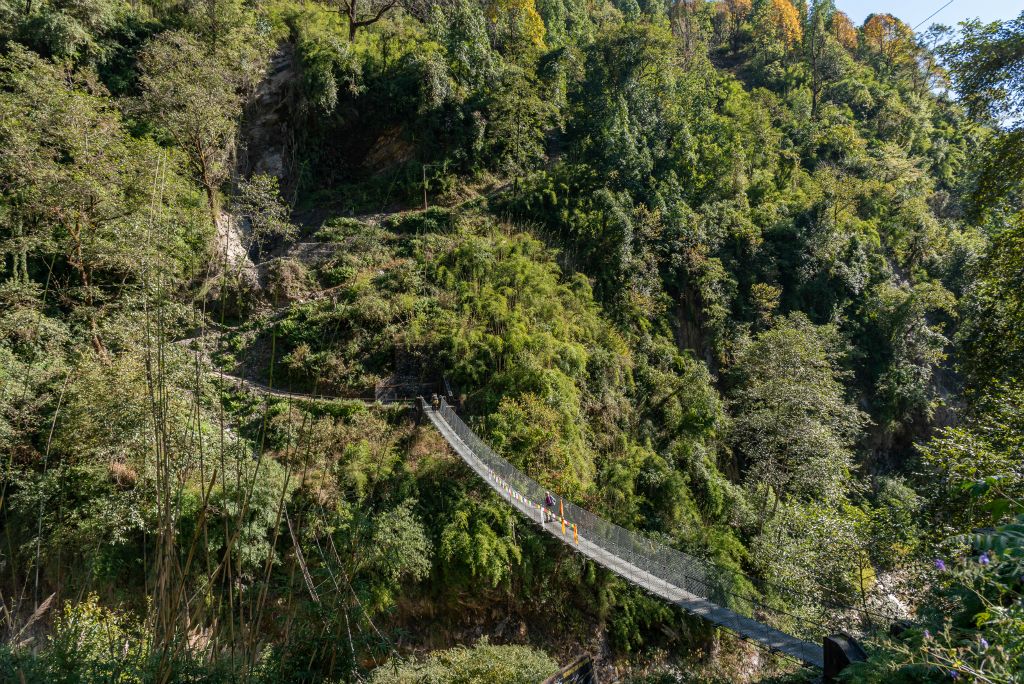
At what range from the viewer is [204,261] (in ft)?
27.8

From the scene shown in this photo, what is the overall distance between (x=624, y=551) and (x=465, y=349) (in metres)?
4.30

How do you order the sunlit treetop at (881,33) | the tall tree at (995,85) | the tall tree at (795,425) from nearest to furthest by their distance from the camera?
the tall tree at (995,85) < the tall tree at (795,425) < the sunlit treetop at (881,33)

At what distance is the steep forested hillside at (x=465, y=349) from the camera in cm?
254

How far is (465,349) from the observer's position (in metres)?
9.07

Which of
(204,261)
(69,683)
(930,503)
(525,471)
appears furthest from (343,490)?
(930,503)

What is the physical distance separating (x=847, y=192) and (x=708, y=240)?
22.9ft

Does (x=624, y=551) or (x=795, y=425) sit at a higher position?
(x=795, y=425)

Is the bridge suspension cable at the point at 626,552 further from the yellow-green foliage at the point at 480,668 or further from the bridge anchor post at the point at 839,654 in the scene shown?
the bridge anchor post at the point at 839,654

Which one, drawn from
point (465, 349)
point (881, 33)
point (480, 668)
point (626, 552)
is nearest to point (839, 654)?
point (480, 668)

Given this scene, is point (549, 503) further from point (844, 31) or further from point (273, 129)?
point (844, 31)

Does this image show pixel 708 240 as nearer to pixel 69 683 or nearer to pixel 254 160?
pixel 254 160

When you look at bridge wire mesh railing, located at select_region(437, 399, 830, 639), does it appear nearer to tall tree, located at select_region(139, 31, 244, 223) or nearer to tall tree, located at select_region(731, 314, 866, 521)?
tall tree, located at select_region(731, 314, 866, 521)

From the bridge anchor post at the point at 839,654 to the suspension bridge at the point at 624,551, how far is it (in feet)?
5.27

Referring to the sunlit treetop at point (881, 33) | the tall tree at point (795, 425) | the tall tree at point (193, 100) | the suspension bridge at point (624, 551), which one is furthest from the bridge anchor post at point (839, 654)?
the sunlit treetop at point (881, 33)
